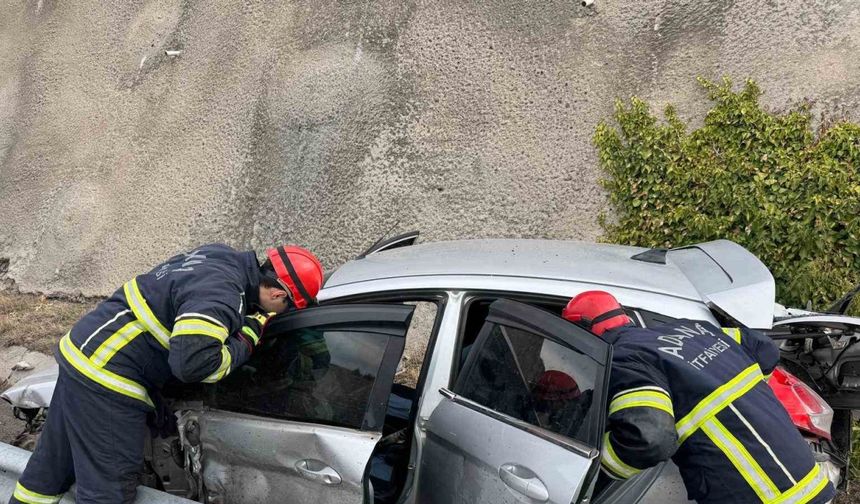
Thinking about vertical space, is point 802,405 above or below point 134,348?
above

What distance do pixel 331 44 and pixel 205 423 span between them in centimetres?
539

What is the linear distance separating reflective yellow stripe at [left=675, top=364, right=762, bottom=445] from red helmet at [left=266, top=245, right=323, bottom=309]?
154cm

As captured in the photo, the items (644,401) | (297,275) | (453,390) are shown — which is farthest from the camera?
(297,275)

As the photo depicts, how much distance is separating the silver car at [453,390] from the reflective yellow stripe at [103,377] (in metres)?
0.25

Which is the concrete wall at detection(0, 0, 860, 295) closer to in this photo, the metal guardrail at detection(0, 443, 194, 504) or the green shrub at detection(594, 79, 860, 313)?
the green shrub at detection(594, 79, 860, 313)

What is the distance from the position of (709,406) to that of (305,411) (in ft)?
5.04

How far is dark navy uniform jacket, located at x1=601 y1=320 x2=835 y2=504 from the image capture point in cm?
220

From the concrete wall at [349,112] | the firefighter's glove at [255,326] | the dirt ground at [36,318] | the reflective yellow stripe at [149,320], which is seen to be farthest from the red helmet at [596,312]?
the dirt ground at [36,318]

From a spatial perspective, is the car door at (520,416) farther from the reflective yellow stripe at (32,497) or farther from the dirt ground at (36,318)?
the dirt ground at (36,318)

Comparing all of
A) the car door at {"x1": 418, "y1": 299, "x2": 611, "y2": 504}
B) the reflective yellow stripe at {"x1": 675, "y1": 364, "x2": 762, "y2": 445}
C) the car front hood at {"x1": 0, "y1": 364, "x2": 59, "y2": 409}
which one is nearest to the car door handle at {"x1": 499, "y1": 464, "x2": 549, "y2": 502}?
the car door at {"x1": 418, "y1": 299, "x2": 611, "y2": 504}

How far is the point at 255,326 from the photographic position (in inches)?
112

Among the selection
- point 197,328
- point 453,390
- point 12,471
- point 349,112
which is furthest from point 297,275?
point 349,112

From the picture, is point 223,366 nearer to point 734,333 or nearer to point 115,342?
point 115,342

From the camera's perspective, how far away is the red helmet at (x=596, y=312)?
242 cm
